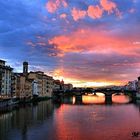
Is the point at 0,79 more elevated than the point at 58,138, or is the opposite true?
the point at 0,79

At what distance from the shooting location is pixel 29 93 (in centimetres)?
13288

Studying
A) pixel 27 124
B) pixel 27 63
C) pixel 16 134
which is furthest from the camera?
pixel 27 63

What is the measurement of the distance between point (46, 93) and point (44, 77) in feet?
29.3

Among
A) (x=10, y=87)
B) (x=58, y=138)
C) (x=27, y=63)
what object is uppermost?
(x=27, y=63)

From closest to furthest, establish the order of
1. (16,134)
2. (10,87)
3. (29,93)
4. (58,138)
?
(58,138)
(16,134)
(10,87)
(29,93)

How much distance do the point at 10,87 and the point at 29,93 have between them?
25.6 m

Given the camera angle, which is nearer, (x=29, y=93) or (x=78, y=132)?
(x=78, y=132)

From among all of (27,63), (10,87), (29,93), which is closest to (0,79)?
(10,87)

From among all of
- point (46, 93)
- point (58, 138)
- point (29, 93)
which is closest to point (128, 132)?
point (58, 138)

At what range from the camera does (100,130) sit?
50312mm

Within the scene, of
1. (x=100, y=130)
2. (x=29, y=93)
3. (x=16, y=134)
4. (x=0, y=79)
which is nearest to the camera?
(x=16, y=134)

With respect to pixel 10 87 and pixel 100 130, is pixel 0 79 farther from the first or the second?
pixel 100 130

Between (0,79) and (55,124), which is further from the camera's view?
(0,79)

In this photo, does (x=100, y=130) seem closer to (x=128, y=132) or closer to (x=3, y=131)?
(x=128, y=132)
